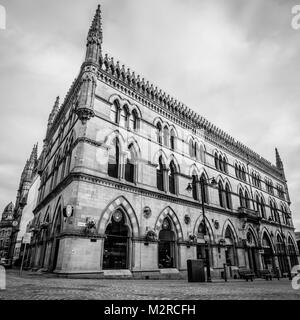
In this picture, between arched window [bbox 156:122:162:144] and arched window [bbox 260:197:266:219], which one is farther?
arched window [bbox 260:197:266:219]

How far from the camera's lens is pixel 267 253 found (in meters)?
33.2

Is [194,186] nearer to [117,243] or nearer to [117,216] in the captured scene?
[117,216]

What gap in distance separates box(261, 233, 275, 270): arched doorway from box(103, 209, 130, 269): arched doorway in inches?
878

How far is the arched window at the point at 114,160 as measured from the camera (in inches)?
751

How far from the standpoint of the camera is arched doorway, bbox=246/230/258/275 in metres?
28.8

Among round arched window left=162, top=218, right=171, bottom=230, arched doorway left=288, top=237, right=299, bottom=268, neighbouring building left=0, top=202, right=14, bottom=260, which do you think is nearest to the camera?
round arched window left=162, top=218, right=171, bottom=230

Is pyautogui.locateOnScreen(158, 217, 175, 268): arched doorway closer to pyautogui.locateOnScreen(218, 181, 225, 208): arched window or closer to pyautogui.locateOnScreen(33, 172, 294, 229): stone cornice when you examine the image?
pyautogui.locateOnScreen(33, 172, 294, 229): stone cornice

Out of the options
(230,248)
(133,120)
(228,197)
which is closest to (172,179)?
(133,120)

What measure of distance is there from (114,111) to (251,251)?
76.5 feet

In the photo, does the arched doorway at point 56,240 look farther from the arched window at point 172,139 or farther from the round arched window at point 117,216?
the arched window at point 172,139

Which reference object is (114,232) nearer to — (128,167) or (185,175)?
(128,167)

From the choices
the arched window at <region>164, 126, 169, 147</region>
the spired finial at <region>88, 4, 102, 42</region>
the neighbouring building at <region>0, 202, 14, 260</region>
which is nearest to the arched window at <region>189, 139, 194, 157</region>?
the arched window at <region>164, 126, 169, 147</region>

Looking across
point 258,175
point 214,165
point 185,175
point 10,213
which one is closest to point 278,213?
point 258,175
